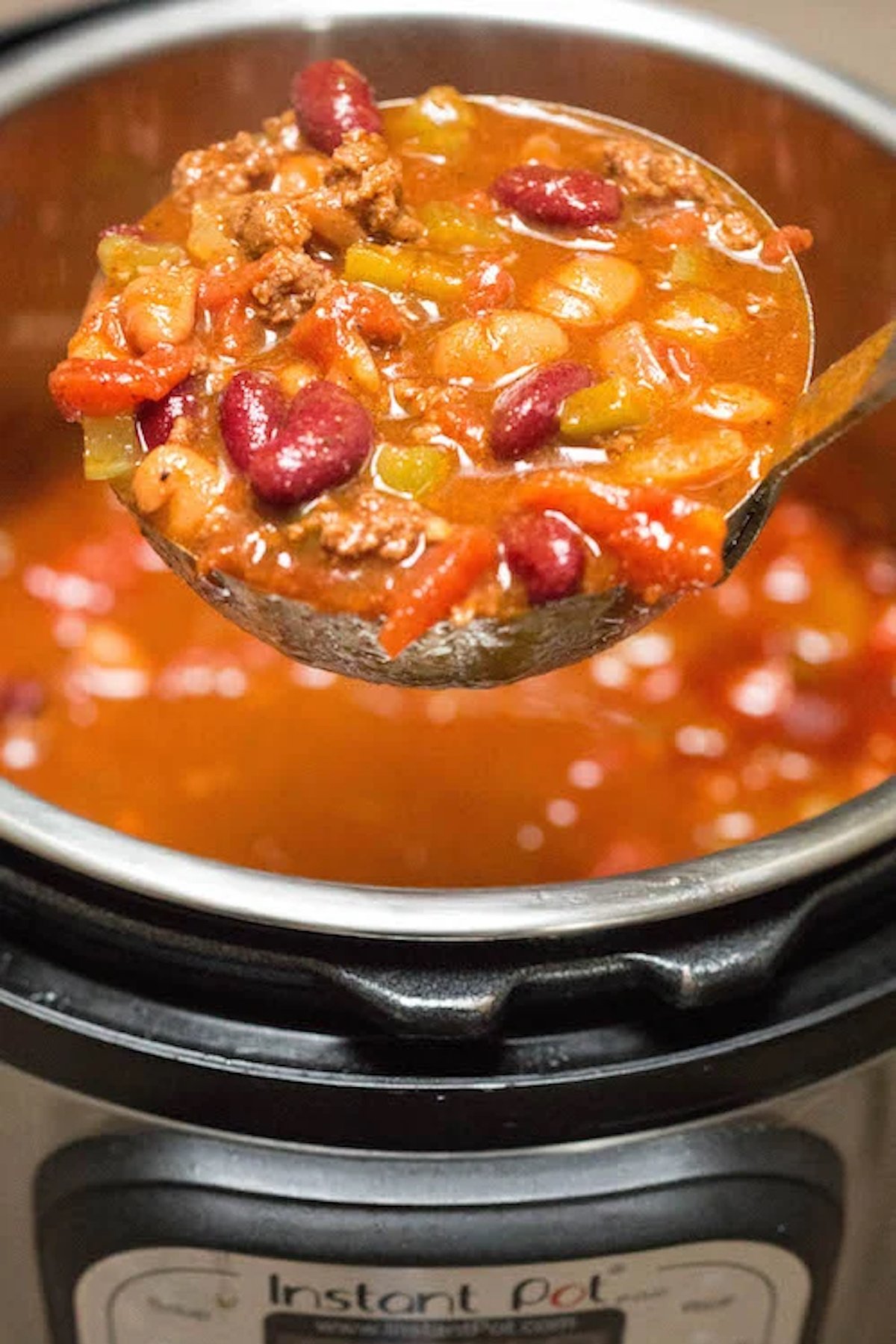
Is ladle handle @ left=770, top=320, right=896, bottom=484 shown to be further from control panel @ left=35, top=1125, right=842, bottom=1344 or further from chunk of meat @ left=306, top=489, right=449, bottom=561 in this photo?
control panel @ left=35, top=1125, right=842, bottom=1344

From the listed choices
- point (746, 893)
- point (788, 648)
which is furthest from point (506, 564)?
point (788, 648)

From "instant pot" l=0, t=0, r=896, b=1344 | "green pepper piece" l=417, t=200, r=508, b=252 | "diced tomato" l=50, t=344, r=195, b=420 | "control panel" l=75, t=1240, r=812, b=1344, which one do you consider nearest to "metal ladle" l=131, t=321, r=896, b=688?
"diced tomato" l=50, t=344, r=195, b=420

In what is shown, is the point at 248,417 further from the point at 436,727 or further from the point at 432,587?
the point at 436,727

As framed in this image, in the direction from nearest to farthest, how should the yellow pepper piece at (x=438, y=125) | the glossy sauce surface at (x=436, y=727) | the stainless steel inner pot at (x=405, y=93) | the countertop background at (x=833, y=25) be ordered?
the yellow pepper piece at (x=438, y=125), the stainless steel inner pot at (x=405, y=93), the glossy sauce surface at (x=436, y=727), the countertop background at (x=833, y=25)

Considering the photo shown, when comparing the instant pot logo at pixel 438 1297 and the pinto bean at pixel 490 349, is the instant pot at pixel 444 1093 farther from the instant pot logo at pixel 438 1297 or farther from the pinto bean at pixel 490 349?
the pinto bean at pixel 490 349

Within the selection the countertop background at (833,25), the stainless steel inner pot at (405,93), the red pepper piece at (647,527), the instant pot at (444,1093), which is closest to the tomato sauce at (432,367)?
the red pepper piece at (647,527)

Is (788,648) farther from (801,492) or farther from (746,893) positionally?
(746,893)
